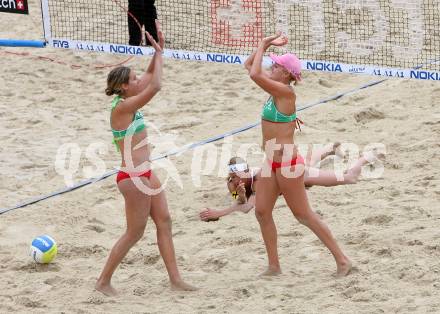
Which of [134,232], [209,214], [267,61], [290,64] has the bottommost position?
[209,214]

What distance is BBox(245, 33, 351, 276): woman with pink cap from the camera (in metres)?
6.84

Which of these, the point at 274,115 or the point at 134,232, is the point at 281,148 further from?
the point at 134,232

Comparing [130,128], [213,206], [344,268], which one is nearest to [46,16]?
[213,206]

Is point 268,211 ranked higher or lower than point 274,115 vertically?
lower

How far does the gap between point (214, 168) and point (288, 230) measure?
1812 mm

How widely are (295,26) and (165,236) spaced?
640 cm

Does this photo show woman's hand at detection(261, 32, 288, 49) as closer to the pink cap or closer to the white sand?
the pink cap

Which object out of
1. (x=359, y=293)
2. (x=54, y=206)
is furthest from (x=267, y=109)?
(x=54, y=206)

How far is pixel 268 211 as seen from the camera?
278 inches

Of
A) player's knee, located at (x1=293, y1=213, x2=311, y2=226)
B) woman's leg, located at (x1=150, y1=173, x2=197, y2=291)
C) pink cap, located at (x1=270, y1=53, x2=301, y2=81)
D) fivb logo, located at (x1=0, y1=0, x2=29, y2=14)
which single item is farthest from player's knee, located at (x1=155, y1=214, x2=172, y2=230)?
fivb logo, located at (x1=0, y1=0, x2=29, y2=14)

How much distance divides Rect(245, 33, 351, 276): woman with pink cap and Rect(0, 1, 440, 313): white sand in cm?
41

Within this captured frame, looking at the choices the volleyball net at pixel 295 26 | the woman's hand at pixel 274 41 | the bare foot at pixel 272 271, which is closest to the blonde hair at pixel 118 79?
the woman's hand at pixel 274 41

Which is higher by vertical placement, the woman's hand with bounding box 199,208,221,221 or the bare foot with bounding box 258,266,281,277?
the woman's hand with bounding box 199,208,221,221

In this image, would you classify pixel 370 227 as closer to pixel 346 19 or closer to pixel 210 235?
pixel 210 235
